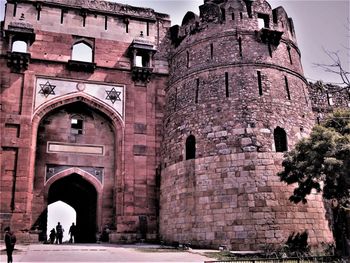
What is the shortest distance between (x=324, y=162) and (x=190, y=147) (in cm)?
582

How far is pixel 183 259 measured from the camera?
11094 millimetres

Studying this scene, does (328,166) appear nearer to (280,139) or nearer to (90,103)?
(280,139)

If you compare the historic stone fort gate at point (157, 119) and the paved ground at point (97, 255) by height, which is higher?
the historic stone fort gate at point (157, 119)

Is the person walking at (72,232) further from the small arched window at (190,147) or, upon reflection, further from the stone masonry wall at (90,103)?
the small arched window at (190,147)

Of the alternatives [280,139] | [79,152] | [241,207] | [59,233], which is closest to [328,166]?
[241,207]

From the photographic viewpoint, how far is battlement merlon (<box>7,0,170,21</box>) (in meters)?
19.2

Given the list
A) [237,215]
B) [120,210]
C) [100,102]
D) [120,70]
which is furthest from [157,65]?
[237,215]

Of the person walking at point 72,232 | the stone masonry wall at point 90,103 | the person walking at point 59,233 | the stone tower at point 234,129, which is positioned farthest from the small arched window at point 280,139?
the person walking at point 72,232

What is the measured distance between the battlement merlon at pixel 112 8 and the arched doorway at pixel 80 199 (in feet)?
26.2

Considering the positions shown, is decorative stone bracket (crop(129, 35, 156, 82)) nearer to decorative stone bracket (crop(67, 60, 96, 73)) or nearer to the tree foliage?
decorative stone bracket (crop(67, 60, 96, 73))

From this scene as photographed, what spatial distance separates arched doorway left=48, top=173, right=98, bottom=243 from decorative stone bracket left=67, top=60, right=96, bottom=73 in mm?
4755

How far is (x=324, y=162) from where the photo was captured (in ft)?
38.1

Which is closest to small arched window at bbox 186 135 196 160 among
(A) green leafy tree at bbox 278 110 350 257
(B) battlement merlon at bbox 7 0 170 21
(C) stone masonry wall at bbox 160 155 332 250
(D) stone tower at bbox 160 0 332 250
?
(D) stone tower at bbox 160 0 332 250

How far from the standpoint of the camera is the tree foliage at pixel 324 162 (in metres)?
11.6
